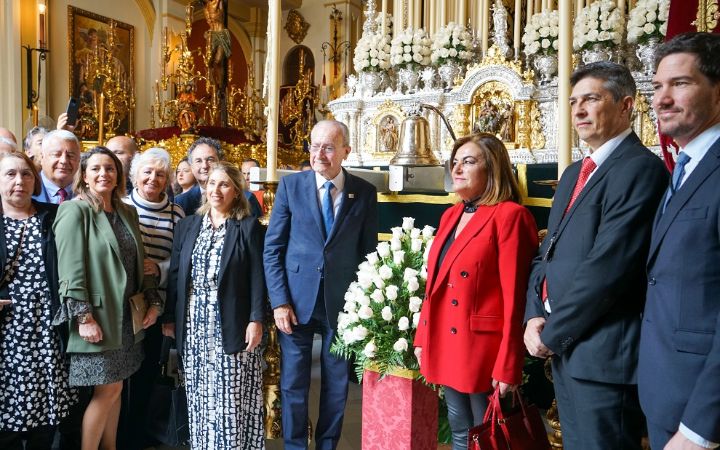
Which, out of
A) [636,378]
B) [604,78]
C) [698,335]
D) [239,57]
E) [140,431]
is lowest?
[140,431]

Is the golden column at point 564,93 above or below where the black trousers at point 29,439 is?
Answer: above

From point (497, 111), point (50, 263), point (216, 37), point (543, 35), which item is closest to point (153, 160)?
point (50, 263)

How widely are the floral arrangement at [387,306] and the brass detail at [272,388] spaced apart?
0.87 meters

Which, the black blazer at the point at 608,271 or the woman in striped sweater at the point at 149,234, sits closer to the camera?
the black blazer at the point at 608,271

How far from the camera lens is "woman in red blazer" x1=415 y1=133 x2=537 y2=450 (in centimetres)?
218

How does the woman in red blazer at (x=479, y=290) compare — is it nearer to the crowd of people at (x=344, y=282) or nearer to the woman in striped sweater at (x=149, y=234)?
the crowd of people at (x=344, y=282)

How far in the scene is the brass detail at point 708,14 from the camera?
111 inches

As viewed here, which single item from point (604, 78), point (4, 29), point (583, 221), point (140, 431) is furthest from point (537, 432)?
point (4, 29)

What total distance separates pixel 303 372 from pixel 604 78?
1.88m

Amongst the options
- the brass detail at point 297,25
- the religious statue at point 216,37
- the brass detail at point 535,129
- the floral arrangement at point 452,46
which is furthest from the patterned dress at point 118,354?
the brass detail at point 297,25

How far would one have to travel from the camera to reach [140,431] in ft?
11.2

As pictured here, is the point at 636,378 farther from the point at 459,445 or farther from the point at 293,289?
the point at 293,289

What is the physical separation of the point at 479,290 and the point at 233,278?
123 cm

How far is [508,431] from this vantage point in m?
2.01
